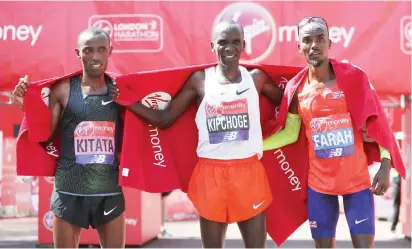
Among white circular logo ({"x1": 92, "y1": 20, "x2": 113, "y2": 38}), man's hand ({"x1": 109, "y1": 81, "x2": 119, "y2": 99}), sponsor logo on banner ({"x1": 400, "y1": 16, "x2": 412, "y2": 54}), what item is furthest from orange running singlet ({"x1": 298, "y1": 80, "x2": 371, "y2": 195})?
white circular logo ({"x1": 92, "y1": 20, "x2": 113, "y2": 38})

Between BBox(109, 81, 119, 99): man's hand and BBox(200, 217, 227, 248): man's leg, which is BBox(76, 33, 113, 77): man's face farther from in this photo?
BBox(200, 217, 227, 248): man's leg

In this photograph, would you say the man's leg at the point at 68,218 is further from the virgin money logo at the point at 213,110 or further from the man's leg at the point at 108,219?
the virgin money logo at the point at 213,110

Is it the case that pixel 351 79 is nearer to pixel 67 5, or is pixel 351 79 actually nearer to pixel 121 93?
pixel 121 93

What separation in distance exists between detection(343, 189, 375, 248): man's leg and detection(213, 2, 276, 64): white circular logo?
3032mm

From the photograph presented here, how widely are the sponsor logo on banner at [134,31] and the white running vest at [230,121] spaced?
2885 mm

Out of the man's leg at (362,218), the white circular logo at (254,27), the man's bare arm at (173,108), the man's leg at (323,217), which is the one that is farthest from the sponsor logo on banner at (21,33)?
the man's leg at (362,218)

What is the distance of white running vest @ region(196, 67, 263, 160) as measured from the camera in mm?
3973

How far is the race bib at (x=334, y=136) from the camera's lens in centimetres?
395

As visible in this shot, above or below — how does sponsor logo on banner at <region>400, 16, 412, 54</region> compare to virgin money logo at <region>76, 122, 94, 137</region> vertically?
above

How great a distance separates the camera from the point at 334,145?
395 centimetres

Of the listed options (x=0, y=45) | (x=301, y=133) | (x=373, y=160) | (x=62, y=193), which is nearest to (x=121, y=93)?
(x=62, y=193)

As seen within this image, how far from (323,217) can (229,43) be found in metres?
1.20

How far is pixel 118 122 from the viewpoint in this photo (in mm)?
4188

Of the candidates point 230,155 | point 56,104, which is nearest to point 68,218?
point 56,104
